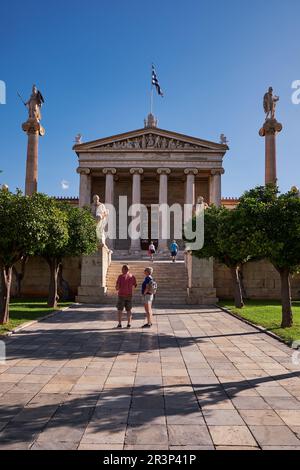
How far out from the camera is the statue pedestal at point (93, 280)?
61.8 feet

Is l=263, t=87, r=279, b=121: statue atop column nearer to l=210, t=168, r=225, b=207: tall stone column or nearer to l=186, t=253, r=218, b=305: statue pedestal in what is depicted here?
l=210, t=168, r=225, b=207: tall stone column

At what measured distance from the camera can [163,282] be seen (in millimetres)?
21125

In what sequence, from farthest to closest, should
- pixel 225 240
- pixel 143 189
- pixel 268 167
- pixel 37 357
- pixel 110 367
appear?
pixel 143 189
pixel 268 167
pixel 225 240
pixel 37 357
pixel 110 367

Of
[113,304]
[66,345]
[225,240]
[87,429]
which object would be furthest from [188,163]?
[87,429]

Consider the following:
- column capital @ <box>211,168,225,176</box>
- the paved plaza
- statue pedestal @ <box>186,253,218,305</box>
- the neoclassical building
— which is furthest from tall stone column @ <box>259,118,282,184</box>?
the paved plaza

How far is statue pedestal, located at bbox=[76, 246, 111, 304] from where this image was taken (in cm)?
1884

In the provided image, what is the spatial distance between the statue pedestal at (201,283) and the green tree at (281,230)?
7482 millimetres

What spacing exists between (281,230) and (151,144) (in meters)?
30.1

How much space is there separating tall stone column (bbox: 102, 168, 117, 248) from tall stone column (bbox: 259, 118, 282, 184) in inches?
604

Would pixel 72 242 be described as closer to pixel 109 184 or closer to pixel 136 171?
pixel 109 184

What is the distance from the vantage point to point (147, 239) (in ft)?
133

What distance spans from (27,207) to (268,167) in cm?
2356
